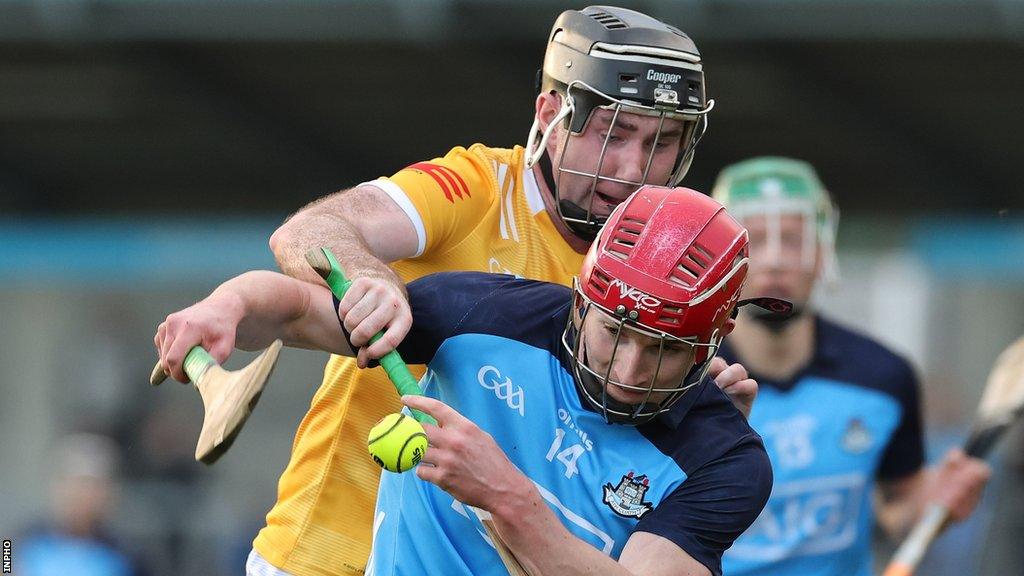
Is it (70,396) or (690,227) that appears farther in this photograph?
(70,396)

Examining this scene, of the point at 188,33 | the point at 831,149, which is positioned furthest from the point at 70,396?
the point at 831,149

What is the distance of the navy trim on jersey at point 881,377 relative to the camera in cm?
545

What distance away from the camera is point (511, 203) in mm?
3773

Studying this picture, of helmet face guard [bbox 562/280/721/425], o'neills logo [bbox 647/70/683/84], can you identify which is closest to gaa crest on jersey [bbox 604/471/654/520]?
helmet face guard [bbox 562/280/721/425]

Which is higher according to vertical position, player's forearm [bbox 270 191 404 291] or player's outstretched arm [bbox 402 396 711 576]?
player's forearm [bbox 270 191 404 291]

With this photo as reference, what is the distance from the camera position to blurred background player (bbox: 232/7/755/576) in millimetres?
3586

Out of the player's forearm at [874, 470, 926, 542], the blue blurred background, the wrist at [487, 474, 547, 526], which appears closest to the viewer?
the wrist at [487, 474, 547, 526]

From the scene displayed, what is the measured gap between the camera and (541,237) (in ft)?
12.4

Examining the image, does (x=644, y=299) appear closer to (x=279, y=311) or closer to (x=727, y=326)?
(x=727, y=326)

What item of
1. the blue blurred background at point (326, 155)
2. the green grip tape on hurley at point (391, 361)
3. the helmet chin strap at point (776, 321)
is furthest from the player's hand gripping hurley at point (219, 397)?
the blue blurred background at point (326, 155)

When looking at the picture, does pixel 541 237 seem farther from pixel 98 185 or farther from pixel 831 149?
pixel 98 185

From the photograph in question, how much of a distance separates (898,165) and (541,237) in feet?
30.6

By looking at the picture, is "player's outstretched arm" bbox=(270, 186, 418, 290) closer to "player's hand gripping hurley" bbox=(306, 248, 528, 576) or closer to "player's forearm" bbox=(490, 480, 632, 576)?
"player's hand gripping hurley" bbox=(306, 248, 528, 576)

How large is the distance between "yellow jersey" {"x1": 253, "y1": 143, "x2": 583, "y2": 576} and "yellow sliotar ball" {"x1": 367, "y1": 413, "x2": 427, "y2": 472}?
85cm
